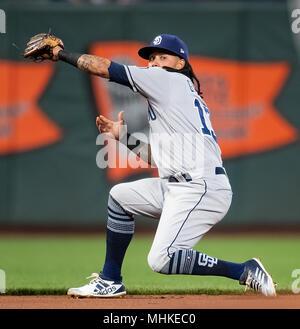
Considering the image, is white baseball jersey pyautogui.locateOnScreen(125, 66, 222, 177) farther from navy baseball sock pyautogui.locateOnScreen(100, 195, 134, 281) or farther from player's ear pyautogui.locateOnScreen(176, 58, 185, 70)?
navy baseball sock pyautogui.locateOnScreen(100, 195, 134, 281)

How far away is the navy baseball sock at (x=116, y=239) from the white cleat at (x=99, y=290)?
42mm

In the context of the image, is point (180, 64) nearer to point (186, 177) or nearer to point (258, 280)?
point (186, 177)

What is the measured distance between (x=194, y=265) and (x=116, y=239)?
678 mm

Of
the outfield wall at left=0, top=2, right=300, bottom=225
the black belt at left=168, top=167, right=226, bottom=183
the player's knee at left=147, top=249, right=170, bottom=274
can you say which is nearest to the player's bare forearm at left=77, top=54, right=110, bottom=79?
the black belt at left=168, top=167, right=226, bottom=183

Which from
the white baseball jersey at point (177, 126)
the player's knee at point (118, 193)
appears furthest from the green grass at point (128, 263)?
the white baseball jersey at point (177, 126)

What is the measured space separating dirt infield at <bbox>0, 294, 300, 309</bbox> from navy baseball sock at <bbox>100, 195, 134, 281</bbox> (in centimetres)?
22

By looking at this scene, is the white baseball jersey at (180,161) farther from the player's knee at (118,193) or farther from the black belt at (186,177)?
the player's knee at (118,193)

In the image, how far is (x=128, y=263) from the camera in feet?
25.8

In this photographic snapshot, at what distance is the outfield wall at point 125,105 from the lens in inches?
424

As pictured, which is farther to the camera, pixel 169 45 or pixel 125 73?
pixel 169 45

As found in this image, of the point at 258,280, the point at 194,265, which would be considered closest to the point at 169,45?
the point at 194,265

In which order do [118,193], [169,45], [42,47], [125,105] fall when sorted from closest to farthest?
[42,47]
[169,45]
[118,193]
[125,105]

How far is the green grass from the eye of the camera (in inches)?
234

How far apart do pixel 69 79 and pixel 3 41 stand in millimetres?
1103
